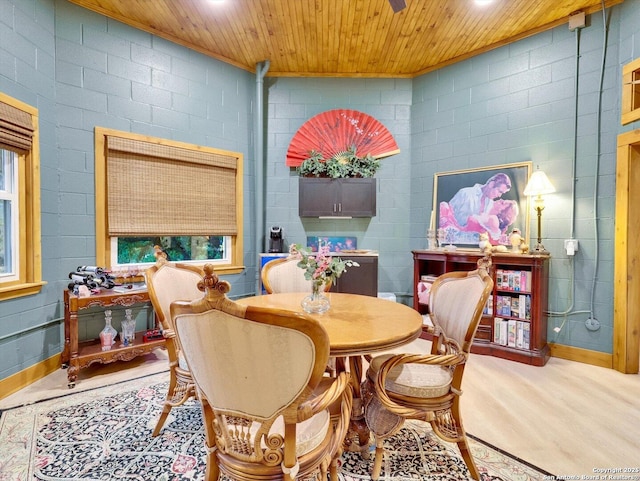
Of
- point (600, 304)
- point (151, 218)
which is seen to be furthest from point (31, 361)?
point (600, 304)

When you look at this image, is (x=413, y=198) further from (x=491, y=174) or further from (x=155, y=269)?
(x=155, y=269)

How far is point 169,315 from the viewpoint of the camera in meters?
1.88

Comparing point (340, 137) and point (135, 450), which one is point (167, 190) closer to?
point (340, 137)

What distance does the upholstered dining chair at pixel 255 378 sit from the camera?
0.92 meters

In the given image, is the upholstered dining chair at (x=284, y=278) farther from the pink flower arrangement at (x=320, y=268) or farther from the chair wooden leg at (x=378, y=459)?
the chair wooden leg at (x=378, y=459)

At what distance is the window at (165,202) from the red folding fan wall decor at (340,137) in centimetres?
81

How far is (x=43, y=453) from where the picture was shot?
69.7 inches

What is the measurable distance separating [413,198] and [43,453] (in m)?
4.14

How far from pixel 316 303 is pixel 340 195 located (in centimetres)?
238

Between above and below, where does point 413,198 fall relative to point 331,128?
below

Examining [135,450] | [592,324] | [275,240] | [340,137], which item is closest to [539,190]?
[592,324]

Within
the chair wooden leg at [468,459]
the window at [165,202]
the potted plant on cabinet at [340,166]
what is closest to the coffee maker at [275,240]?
the window at [165,202]

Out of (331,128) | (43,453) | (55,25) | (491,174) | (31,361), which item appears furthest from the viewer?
(331,128)

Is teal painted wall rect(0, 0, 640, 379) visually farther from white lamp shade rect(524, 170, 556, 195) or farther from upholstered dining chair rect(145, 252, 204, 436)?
upholstered dining chair rect(145, 252, 204, 436)
